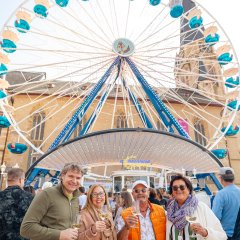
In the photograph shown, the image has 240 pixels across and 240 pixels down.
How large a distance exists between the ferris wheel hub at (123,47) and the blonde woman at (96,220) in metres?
12.0

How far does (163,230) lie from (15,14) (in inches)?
521

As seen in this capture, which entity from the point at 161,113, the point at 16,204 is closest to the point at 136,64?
the point at 161,113

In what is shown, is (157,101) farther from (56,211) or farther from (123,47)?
(56,211)

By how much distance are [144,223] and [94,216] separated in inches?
27.5

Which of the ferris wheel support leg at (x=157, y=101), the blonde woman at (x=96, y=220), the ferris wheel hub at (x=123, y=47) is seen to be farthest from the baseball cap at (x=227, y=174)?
the ferris wheel hub at (x=123, y=47)

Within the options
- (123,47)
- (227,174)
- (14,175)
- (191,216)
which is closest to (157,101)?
(123,47)

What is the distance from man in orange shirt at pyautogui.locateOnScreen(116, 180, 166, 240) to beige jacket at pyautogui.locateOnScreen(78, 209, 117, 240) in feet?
0.68

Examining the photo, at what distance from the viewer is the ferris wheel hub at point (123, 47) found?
13945 millimetres

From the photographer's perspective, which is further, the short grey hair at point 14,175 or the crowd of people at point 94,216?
the short grey hair at point 14,175

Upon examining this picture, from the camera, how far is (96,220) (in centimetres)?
257

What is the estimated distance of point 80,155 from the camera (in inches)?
572

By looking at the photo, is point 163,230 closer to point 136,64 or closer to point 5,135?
point 136,64

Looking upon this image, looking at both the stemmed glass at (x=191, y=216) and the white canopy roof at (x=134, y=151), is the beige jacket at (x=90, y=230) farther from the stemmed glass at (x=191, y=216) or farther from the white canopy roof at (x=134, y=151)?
the white canopy roof at (x=134, y=151)

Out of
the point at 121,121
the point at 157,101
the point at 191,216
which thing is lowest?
the point at 191,216
